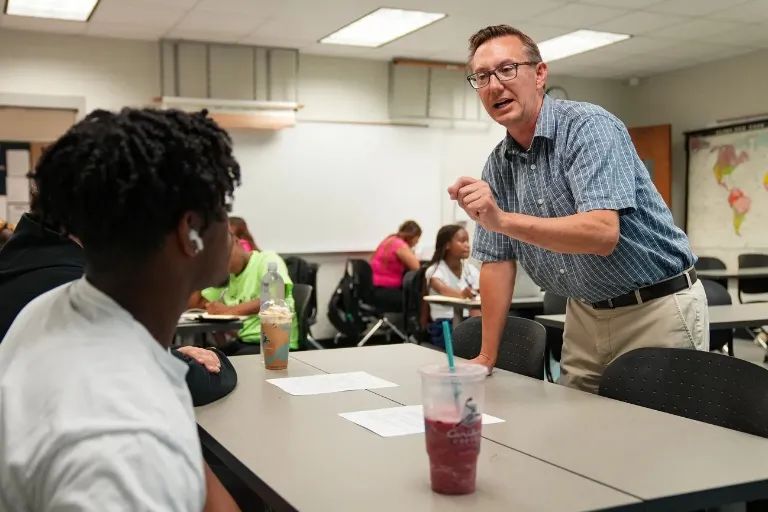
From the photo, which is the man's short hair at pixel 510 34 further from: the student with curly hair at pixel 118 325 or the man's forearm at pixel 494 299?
the student with curly hair at pixel 118 325

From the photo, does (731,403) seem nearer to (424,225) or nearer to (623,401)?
(623,401)

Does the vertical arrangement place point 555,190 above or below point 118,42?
below

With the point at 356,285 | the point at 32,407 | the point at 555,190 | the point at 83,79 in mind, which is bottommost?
the point at 356,285

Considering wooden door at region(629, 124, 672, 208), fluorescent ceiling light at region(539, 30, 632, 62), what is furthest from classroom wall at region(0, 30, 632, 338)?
fluorescent ceiling light at region(539, 30, 632, 62)

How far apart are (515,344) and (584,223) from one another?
68 cm

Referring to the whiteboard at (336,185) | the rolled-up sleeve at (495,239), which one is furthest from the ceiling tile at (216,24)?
the rolled-up sleeve at (495,239)

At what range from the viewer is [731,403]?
171cm

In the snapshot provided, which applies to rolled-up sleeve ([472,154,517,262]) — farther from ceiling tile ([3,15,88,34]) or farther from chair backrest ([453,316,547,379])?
ceiling tile ([3,15,88,34])

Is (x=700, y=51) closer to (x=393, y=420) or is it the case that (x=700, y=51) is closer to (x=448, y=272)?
(x=448, y=272)

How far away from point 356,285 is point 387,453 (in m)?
5.27

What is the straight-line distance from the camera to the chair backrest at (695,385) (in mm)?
1664

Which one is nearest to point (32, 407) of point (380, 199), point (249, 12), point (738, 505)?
point (738, 505)

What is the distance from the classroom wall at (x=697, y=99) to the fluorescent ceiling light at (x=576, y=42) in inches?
60.8

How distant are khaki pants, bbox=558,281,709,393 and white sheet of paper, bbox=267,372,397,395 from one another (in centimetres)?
62
